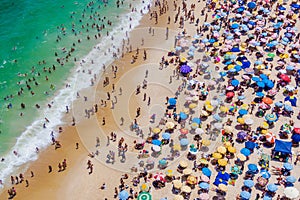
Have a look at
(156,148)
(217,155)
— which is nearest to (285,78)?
(217,155)

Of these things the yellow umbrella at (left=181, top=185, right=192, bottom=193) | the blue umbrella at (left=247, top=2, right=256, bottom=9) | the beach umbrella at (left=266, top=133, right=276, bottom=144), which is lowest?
the yellow umbrella at (left=181, top=185, right=192, bottom=193)

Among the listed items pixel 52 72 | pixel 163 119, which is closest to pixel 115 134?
pixel 163 119

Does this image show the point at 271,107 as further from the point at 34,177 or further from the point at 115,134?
the point at 34,177

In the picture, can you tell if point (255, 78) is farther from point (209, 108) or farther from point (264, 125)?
point (209, 108)

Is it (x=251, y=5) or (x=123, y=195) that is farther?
(x=251, y=5)

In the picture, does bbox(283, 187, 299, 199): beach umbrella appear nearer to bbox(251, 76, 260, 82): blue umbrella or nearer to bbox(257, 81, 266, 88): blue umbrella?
bbox(257, 81, 266, 88): blue umbrella

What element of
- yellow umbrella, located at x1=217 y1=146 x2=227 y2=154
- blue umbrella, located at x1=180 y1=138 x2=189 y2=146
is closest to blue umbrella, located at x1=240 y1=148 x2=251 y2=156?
yellow umbrella, located at x1=217 y1=146 x2=227 y2=154

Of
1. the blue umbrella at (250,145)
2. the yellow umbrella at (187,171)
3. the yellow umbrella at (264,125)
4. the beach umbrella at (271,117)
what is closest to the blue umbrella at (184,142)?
the yellow umbrella at (187,171)

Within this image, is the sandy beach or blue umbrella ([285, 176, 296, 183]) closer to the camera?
blue umbrella ([285, 176, 296, 183])
